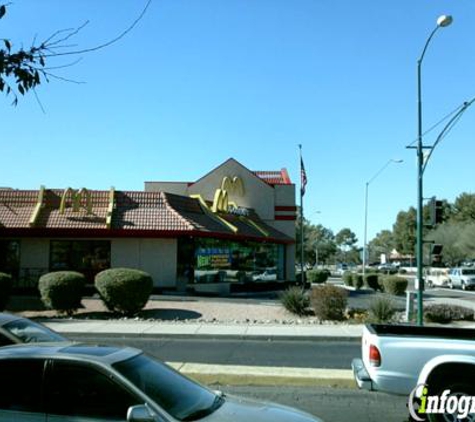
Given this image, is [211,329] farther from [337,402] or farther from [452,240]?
[452,240]

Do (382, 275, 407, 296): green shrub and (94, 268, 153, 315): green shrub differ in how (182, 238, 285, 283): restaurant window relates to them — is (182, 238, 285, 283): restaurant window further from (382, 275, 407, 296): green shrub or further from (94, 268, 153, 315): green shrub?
(94, 268, 153, 315): green shrub

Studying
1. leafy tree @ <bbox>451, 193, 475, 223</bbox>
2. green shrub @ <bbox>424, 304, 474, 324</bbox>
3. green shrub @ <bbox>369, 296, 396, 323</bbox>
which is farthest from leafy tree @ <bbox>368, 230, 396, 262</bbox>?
green shrub @ <bbox>369, 296, 396, 323</bbox>

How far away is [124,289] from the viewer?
20219 mm

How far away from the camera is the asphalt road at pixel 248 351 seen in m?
12.5

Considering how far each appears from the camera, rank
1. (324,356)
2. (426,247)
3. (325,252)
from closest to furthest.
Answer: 1. (324,356)
2. (426,247)
3. (325,252)

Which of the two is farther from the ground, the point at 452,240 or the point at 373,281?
the point at 452,240

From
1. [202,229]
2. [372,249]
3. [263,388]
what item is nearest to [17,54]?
[263,388]

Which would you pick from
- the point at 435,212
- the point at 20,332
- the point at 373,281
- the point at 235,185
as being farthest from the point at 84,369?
the point at 373,281

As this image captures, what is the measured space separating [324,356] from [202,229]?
16485 mm

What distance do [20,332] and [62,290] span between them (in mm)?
13978

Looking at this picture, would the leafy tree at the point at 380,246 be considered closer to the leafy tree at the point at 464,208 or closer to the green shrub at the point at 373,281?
the leafy tree at the point at 464,208

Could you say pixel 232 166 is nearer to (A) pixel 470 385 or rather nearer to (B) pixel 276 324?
(B) pixel 276 324

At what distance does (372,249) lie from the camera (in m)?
149
